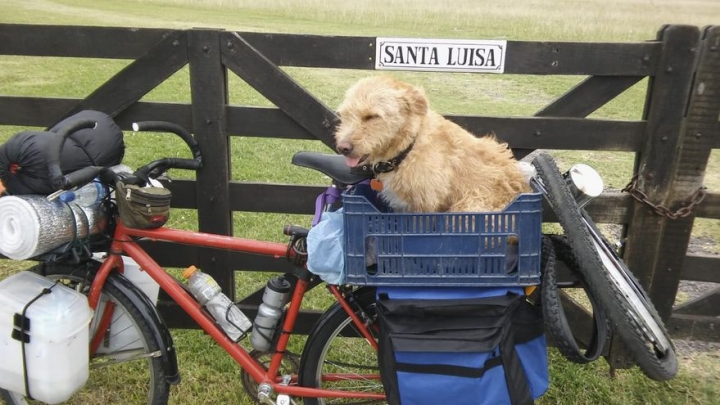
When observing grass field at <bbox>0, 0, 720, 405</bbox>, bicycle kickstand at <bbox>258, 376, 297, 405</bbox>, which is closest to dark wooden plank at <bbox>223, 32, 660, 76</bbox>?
bicycle kickstand at <bbox>258, 376, 297, 405</bbox>

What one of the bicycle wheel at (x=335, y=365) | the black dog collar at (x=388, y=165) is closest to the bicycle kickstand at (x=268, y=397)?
the bicycle wheel at (x=335, y=365)

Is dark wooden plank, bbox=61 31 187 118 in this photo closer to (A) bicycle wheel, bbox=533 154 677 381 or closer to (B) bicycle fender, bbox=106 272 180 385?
(B) bicycle fender, bbox=106 272 180 385

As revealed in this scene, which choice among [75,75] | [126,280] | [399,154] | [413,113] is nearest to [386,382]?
[399,154]

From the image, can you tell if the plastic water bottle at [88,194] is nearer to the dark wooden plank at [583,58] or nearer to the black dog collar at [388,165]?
the black dog collar at [388,165]

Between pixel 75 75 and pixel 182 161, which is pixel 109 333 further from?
pixel 75 75

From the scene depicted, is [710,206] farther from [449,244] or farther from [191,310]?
[191,310]

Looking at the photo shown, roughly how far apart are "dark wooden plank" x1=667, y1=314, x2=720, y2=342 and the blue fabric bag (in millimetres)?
2432

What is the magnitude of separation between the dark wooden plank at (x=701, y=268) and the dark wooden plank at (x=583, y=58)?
124 cm

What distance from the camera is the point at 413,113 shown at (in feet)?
8.05

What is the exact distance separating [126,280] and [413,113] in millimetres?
1734

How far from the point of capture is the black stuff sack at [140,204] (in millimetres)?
2705

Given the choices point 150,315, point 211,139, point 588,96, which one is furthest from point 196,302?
point 588,96

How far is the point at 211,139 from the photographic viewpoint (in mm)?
3443

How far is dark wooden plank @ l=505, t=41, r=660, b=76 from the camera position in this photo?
10.3ft
